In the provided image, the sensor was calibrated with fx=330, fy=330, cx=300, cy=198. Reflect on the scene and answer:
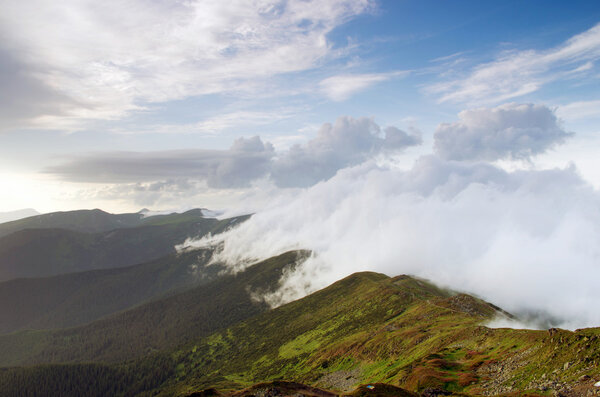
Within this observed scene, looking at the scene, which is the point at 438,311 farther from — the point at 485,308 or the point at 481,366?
the point at 481,366

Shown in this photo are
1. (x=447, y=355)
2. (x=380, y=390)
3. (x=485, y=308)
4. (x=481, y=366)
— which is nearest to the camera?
(x=380, y=390)

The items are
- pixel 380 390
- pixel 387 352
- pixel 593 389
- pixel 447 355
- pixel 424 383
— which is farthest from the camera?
pixel 387 352

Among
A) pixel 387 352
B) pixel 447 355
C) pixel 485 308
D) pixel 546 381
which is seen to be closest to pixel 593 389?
pixel 546 381

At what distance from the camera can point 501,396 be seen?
6062cm

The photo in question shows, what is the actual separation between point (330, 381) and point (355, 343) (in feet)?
123

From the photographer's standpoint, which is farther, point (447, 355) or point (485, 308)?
point (485, 308)

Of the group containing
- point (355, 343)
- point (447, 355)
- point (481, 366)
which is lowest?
point (355, 343)

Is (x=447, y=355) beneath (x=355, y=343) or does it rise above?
above

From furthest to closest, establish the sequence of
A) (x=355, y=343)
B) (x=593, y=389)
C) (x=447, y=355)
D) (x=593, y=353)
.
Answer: (x=355, y=343) < (x=447, y=355) < (x=593, y=353) < (x=593, y=389)

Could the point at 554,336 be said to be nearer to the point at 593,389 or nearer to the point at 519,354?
the point at 519,354

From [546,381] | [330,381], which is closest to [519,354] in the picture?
[546,381]

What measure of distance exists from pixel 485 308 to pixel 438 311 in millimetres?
33356

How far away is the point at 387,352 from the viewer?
150 metres

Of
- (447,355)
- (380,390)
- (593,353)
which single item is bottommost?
(447,355)
